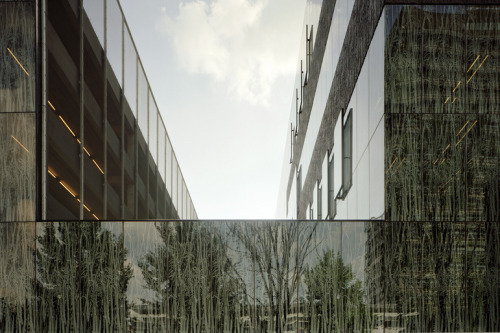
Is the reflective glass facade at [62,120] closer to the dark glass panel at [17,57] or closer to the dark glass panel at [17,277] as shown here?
the dark glass panel at [17,57]

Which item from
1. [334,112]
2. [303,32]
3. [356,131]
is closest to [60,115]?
[356,131]

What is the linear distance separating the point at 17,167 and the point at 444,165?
27.0 feet

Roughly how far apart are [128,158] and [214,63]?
3751 mm

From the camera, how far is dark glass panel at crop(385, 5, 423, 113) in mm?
10227

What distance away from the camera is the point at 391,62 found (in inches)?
405

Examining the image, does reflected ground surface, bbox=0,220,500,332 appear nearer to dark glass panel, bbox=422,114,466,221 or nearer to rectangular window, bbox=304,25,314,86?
dark glass panel, bbox=422,114,466,221

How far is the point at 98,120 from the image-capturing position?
38.9ft

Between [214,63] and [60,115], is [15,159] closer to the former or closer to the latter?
[60,115]

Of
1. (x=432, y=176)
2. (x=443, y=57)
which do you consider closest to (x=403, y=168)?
(x=432, y=176)

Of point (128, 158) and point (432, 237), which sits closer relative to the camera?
point (432, 237)

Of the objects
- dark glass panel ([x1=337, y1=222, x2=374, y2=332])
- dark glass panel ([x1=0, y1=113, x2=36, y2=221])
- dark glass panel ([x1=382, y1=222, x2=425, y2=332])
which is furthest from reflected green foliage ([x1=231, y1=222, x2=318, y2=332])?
dark glass panel ([x1=0, y1=113, x2=36, y2=221])

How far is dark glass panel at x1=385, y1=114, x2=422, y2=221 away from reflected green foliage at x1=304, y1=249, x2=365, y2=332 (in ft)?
4.39

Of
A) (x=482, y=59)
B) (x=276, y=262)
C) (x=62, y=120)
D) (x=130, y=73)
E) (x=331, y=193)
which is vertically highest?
(x=130, y=73)

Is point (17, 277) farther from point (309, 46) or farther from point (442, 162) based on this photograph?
point (309, 46)
